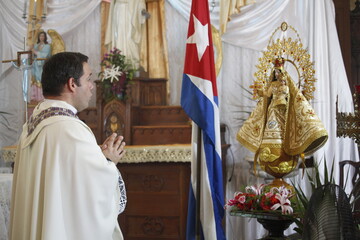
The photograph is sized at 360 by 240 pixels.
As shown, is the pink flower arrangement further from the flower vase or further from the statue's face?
the statue's face

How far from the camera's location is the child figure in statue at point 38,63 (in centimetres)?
748

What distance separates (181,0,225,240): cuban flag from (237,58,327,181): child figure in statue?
47cm

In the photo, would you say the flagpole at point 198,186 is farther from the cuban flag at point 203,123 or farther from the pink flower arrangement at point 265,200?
the pink flower arrangement at point 265,200

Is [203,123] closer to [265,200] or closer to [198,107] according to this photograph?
[198,107]

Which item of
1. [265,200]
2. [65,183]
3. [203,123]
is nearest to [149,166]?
[203,123]

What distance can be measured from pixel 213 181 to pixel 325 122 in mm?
2146

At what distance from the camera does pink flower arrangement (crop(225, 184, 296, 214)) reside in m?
4.27

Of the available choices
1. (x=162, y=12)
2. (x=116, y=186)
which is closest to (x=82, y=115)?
(x=162, y=12)

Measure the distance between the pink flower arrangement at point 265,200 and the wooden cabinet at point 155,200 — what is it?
5.40 feet

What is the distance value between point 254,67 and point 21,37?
3.63m

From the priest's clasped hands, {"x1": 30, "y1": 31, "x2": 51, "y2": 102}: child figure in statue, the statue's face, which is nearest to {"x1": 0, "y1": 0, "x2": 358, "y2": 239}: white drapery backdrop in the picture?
{"x1": 30, "y1": 31, "x2": 51, "y2": 102}: child figure in statue

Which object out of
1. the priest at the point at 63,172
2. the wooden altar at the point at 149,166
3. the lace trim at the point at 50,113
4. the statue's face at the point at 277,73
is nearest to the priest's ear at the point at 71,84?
the priest at the point at 63,172

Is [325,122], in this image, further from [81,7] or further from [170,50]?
[81,7]

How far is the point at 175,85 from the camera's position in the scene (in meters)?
7.45
